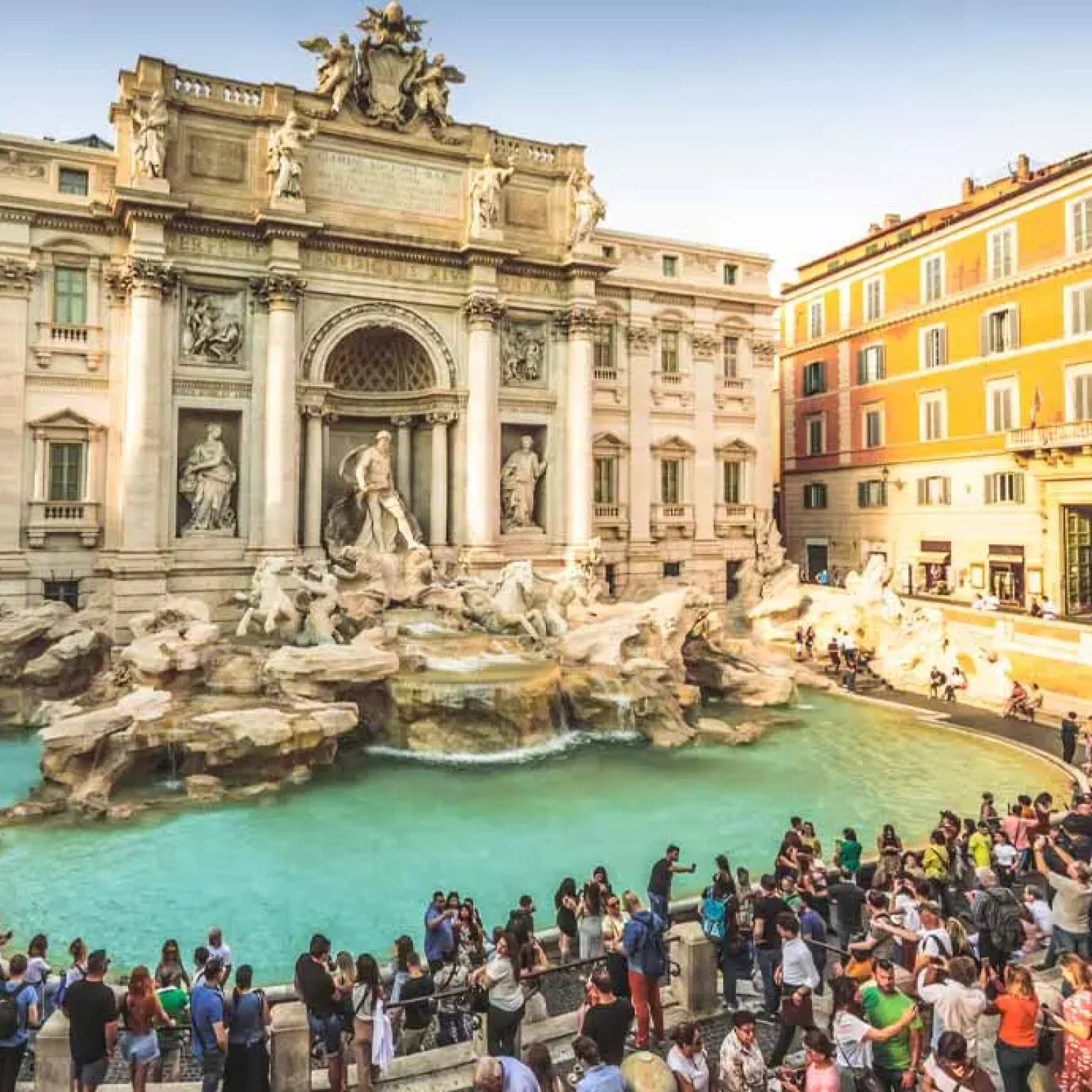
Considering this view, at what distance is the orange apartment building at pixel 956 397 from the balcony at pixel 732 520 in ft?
18.0

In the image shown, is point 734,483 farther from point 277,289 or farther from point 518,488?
point 277,289

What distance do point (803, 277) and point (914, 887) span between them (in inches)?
1323

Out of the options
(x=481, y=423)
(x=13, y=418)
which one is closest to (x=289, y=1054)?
(x=13, y=418)

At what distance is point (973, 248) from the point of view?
88.7 feet

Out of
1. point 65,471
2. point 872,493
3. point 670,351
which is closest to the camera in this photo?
point 65,471

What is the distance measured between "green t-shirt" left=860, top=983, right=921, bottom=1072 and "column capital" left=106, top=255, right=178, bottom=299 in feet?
67.6

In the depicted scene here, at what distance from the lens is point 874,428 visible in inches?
1234

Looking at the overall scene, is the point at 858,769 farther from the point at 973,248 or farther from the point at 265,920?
the point at 973,248

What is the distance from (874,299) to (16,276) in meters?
26.9

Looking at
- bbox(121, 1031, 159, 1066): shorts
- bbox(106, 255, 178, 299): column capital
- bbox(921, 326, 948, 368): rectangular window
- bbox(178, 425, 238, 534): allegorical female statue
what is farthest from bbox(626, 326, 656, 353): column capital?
bbox(121, 1031, 159, 1066): shorts

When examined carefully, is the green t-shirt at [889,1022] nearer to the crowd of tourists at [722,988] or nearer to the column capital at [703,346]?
the crowd of tourists at [722,988]

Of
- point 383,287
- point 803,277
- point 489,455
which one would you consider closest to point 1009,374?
point 803,277

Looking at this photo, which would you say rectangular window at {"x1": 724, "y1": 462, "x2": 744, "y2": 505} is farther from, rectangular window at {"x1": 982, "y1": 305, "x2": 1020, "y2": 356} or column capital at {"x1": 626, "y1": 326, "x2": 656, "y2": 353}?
rectangular window at {"x1": 982, "y1": 305, "x2": 1020, "y2": 356}

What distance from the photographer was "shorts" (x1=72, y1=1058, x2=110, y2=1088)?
5398mm
